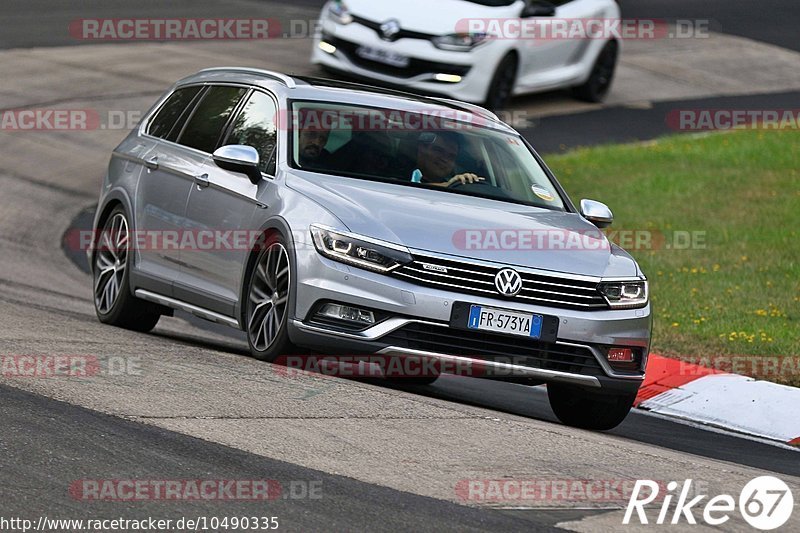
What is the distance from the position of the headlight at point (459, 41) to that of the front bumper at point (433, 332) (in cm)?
1193

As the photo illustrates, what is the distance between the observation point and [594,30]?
23062 millimetres

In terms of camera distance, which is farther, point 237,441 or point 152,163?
point 152,163

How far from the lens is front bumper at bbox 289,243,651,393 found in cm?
866

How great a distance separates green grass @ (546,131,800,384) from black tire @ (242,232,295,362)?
412 cm

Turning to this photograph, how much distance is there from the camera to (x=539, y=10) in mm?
21844

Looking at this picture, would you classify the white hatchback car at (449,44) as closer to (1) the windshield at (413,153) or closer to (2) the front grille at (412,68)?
(2) the front grille at (412,68)

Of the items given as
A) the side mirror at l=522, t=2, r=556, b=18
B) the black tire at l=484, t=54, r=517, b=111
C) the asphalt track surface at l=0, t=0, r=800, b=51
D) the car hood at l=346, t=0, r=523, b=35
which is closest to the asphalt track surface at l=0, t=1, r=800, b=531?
the car hood at l=346, t=0, r=523, b=35

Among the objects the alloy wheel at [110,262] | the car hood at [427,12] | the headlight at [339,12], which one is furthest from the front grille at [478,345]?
the headlight at [339,12]

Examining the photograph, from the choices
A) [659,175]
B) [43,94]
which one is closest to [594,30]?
[659,175]

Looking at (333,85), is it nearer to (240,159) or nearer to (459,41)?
(240,159)

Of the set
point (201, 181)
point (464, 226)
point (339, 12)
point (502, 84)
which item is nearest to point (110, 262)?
point (201, 181)

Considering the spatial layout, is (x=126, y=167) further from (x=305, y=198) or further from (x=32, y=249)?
(x=32, y=249)

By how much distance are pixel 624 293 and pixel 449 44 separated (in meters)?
11.8

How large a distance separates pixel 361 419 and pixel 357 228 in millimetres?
1268
